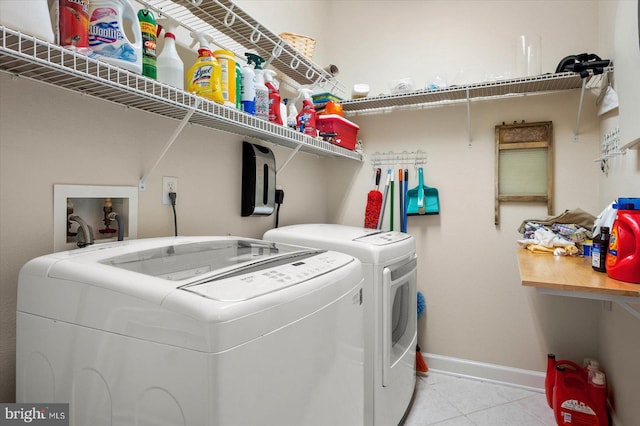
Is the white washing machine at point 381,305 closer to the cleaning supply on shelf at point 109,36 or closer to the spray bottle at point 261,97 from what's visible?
the spray bottle at point 261,97

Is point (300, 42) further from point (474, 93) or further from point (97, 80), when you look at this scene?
point (97, 80)

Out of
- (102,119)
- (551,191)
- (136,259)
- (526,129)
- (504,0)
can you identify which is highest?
(504,0)

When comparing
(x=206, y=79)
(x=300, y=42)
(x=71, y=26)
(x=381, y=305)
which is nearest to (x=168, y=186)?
(x=206, y=79)


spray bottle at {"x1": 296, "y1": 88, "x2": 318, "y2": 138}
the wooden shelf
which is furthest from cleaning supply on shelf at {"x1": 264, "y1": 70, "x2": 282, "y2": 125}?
the wooden shelf

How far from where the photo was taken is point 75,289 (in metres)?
0.86

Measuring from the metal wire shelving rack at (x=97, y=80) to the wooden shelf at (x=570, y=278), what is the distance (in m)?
1.26

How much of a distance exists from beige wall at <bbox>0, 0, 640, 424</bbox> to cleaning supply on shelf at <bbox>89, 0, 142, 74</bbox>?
39cm

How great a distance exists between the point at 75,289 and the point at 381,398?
148 cm

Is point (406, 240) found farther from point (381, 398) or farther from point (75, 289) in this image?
point (75, 289)

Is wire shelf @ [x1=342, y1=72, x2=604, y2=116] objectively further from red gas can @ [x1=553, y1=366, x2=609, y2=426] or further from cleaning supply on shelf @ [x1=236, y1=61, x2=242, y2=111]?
red gas can @ [x1=553, y1=366, x2=609, y2=426]

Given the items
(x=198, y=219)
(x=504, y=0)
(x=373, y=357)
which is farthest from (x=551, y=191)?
(x=198, y=219)

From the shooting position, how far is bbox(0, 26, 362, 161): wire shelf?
0.82 metres

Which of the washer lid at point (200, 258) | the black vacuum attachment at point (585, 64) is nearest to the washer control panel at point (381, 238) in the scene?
the washer lid at point (200, 258)

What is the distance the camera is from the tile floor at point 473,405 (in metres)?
2.13
